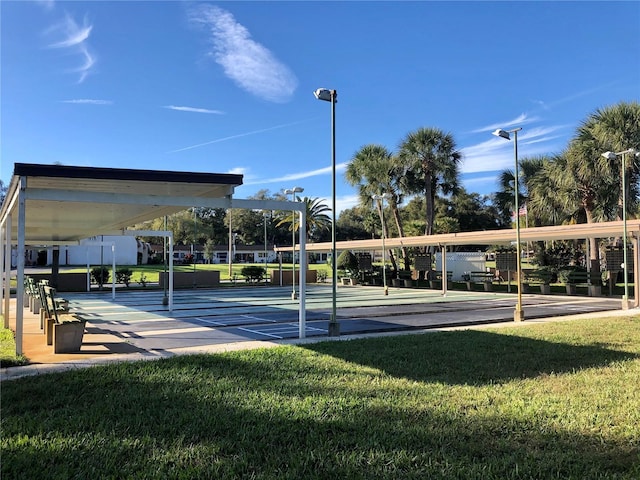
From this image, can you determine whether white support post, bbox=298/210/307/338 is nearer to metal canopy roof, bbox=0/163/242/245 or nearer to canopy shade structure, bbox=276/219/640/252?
metal canopy roof, bbox=0/163/242/245

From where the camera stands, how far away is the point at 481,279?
1353 inches

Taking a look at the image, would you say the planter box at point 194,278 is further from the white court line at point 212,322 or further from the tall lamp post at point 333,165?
the tall lamp post at point 333,165

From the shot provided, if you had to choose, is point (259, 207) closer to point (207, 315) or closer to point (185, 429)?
point (185, 429)

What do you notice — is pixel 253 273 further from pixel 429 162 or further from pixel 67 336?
pixel 67 336

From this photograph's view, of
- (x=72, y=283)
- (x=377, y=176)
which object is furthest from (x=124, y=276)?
(x=377, y=176)

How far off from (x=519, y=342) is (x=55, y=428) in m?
8.04

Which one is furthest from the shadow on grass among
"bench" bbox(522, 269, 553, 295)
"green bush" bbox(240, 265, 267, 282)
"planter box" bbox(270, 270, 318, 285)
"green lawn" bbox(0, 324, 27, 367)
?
"green bush" bbox(240, 265, 267, 282)

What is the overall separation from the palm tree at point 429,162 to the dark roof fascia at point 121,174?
29.4 meters

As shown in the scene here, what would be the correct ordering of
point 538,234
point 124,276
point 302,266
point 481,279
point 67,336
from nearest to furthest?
point 67,336, point 302,266, point 538,234, point 124,276, point 481,279

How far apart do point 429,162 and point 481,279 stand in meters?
9.40

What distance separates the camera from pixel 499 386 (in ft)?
20.3

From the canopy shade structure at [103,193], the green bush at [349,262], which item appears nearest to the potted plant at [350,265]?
the green bush at [349,262]

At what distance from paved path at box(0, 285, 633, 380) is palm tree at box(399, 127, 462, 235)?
58.3 ft

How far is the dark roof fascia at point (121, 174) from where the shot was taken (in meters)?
7.56
